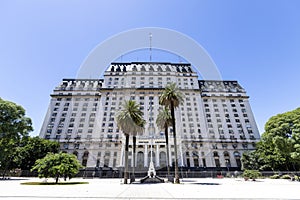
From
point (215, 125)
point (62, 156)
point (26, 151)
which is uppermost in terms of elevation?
point (215, 125)

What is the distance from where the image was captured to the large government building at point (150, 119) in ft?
212

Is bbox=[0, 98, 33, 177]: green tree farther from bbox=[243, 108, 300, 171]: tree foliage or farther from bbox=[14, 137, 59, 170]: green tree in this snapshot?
bbox=[243, 108, 300, 171]: tree foliage

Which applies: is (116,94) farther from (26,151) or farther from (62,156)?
(62,156)

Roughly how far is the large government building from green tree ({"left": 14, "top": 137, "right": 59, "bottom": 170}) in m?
16.6

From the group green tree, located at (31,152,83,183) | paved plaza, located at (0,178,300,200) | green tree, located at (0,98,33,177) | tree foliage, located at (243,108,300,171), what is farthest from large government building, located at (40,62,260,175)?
paved plaza, located at (0,178,300,200)

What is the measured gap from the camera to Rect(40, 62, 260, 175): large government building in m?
64.5

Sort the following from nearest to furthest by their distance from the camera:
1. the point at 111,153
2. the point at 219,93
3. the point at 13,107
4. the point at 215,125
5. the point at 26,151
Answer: the point at 13,107 < the point at 26,151 < the point at 111,153 < the point at 215,125 < the point at 219,93

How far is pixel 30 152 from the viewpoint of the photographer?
49.0m

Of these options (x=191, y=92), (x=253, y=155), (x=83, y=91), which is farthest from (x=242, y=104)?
(x=83, y=91)

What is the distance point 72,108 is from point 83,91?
33.3 feet

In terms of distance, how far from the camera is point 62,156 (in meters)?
24.5

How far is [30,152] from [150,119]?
43587 millimetres

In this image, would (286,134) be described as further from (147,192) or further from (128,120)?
(147,192)

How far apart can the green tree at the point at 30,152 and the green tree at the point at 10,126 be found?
1477 centimetres
